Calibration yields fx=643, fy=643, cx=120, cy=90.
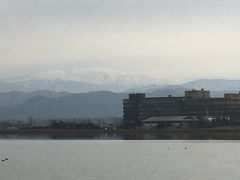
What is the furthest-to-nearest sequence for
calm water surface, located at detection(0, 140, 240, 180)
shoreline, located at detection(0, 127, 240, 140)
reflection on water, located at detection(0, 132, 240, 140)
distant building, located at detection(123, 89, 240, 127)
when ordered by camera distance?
distant building, located at detection(123, 89, 240, 127), shoreline, located at detection(0, 127, 240, 140), reflection on water, located at detection(0, 132, 240, 140), calm water surface, located at detection(0, 140, 240, 180)

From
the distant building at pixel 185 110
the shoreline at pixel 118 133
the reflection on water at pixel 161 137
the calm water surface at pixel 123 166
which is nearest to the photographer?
the calm water surface at pixel 123 166

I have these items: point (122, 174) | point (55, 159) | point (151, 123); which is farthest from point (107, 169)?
point (151, 123)

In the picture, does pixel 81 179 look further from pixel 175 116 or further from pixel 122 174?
pixel 175 116

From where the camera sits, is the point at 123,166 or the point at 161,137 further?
the point at 161,137

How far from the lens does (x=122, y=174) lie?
5494 centimetres

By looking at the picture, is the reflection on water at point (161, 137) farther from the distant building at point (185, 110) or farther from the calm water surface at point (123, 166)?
the calm water surface at point (123, 166)

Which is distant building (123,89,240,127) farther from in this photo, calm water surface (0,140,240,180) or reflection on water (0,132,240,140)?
calm water surface (0,140,240,180)

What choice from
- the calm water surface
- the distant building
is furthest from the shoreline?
the calm water surface

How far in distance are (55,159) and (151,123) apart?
11698 cm

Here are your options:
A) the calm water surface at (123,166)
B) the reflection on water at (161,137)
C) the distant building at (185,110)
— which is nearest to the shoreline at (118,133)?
the reflection on water at (161,137)

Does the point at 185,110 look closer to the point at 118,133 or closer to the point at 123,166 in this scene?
the point at 118,133

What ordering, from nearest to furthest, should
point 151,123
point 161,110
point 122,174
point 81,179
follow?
point 81,179
point 122,174
point 151,123
point 161,110

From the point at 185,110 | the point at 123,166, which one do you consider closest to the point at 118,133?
the point at 185,110

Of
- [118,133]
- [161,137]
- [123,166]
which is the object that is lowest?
→ [123,166]
